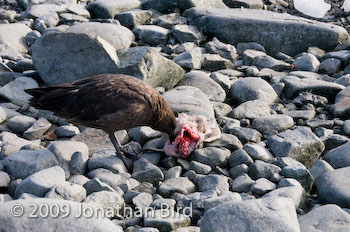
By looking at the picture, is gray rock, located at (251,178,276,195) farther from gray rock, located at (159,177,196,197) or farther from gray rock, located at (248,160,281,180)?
gray rock, located at (159,177,196,197)

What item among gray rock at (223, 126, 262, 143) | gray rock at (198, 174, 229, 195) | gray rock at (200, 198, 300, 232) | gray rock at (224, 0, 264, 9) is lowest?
gray rock at (223, 126, 262, 143)

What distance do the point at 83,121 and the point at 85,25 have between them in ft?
8.55

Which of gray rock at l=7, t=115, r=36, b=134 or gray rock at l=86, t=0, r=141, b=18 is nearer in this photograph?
gray rock at l=7, t=115, r=36, b=134

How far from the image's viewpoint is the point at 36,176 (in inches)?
201

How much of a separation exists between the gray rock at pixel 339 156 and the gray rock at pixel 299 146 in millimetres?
145

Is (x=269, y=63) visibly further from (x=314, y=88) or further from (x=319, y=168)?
(x=319, y=168)

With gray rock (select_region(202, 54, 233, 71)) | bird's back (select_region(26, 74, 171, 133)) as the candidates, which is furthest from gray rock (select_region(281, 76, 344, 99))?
bird's back (select_region(26, 74, 171, 133))

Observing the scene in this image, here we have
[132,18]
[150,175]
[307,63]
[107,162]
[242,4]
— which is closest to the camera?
[150,175]

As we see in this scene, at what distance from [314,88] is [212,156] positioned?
2.59 metres

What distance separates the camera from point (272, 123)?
6.89 metres

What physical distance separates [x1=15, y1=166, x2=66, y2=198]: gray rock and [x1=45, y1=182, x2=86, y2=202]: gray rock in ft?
0.37

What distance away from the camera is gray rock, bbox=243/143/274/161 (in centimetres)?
609

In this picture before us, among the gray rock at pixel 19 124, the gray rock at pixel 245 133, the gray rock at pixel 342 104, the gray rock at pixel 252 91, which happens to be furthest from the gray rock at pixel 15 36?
the gray rock at pixel 342 104

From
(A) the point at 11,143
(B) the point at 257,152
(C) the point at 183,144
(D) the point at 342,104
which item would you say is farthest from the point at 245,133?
(A) the point at 11,143
